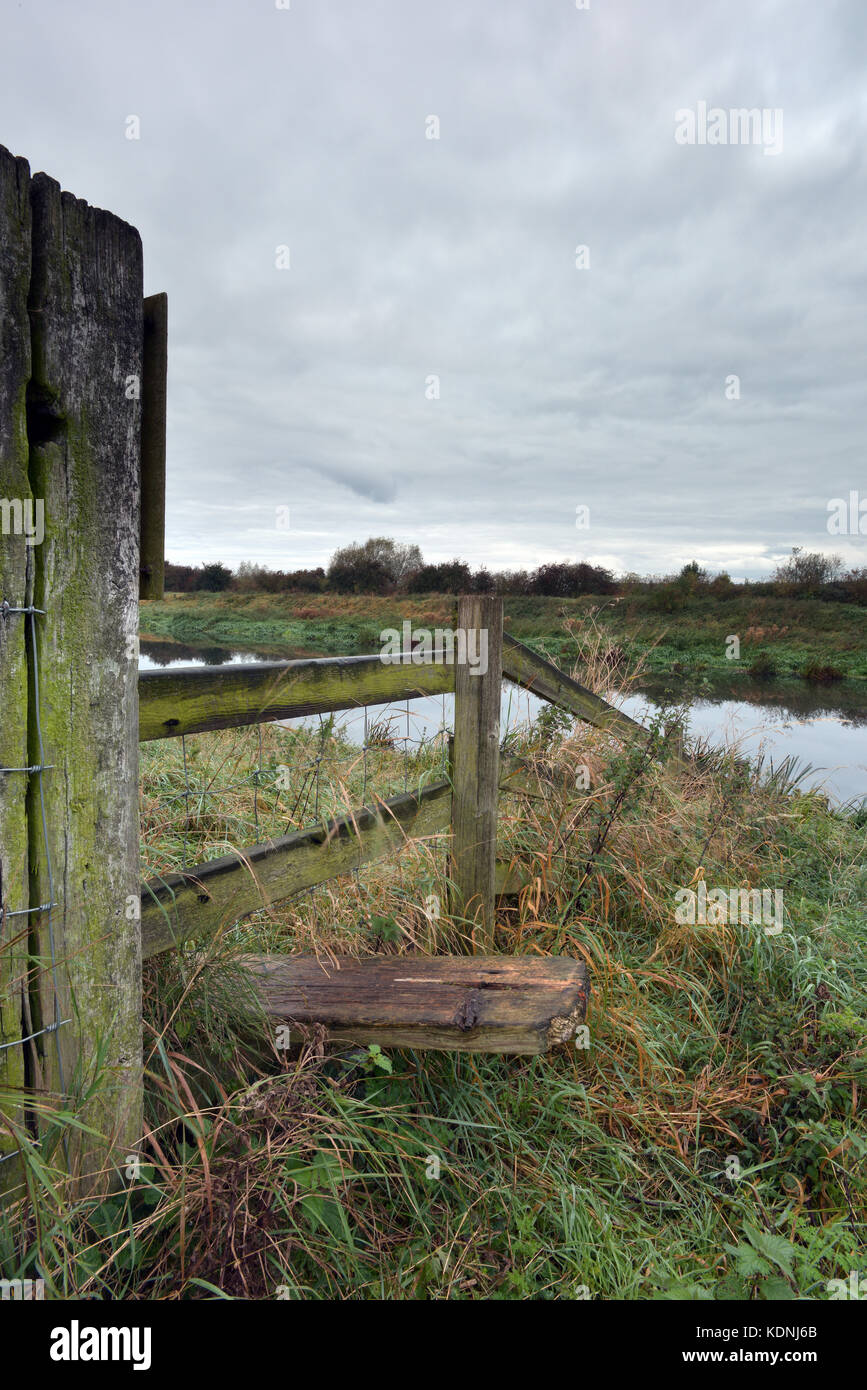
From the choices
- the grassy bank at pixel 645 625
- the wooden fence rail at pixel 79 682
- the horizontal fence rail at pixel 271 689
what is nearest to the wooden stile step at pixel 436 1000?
the wooden fence rail at pixel 79 682

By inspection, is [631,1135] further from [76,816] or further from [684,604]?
[684,604]

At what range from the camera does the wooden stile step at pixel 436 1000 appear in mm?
2094

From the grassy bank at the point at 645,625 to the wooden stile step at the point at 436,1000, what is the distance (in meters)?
19.3

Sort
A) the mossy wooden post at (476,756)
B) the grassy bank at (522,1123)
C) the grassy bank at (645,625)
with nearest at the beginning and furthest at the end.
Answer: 1. the grassy bank at (522,1123)
2. the mossy wooden post at (476,756)
3. the grassy bank at (645,625)

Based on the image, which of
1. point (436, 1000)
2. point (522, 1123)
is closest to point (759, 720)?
point (522, 1123)

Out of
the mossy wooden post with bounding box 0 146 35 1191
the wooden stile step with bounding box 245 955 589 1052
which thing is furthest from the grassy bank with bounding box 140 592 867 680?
the mossy wooden post with bounding box 0 146 35 1191

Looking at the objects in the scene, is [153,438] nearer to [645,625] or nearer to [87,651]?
[87,651]

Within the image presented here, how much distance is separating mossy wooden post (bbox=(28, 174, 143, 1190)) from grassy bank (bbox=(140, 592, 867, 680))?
65.4 ft

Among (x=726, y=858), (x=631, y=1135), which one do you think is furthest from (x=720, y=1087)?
(x=726, y=858)

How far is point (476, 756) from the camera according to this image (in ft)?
10.7

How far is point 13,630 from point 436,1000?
5.11ft

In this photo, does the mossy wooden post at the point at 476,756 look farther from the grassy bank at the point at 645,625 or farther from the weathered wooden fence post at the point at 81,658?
the grassy bank at the point at 645,625

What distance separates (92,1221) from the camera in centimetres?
162
